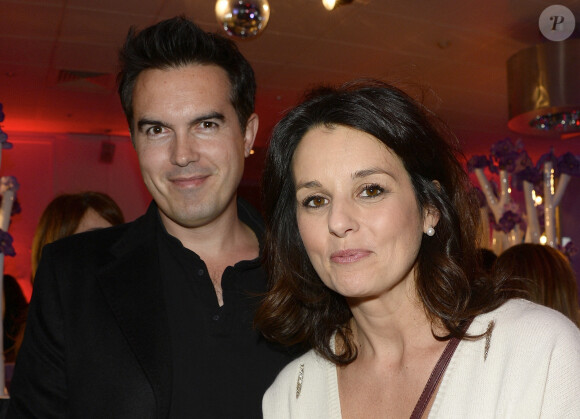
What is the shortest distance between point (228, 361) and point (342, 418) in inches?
16.7

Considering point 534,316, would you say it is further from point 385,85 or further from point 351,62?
point 351,62

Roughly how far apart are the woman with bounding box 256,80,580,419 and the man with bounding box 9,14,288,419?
18 centimetres

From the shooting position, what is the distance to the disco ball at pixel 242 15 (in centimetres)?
419

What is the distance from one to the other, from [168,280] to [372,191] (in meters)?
0.86

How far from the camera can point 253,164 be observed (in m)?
13.5

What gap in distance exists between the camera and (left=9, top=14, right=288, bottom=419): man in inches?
79.4

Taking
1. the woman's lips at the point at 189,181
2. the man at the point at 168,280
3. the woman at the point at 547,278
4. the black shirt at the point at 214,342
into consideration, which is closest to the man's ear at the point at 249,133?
the man at the point at 168,280

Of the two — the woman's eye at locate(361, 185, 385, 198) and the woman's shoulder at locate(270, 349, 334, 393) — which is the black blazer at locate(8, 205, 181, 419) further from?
the woman's eye at locate(361, 185, 385, 198)

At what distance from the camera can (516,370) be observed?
1626 mm

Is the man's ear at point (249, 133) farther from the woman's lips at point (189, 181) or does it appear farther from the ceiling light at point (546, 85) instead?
the ceiling light at point (546, 85)

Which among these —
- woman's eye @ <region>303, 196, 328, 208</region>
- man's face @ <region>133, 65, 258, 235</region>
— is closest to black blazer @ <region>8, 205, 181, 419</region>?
man's face @ <region>133, 65, 258, 235</region>

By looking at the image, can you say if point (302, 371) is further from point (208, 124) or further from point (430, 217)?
point (208, 124)

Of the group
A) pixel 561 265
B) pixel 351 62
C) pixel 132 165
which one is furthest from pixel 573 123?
pixel 132 165

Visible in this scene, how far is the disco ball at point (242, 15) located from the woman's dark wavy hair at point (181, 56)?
177 cm
